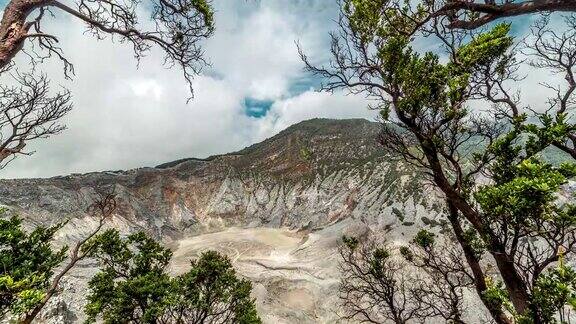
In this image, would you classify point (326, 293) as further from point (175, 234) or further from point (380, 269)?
point (175, 234)

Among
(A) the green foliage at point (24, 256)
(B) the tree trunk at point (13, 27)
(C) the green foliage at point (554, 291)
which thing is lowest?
(C) the green foliage at point (554, 291)

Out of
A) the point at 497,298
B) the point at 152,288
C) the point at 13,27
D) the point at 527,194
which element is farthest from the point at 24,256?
the point at 527,194

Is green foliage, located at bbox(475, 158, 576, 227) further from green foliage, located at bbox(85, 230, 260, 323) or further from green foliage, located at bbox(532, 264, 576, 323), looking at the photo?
green foliage, located at bbox(85, 230, 260, 323)

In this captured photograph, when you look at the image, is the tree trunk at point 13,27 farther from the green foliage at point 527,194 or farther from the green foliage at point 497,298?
the green foliage at point 497,298

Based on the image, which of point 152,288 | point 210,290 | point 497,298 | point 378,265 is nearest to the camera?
point 497,298

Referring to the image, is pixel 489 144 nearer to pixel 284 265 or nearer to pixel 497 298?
pixel 497 298

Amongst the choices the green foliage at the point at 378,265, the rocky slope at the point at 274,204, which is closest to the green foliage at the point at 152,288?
the green foliage at the point at 378,265
